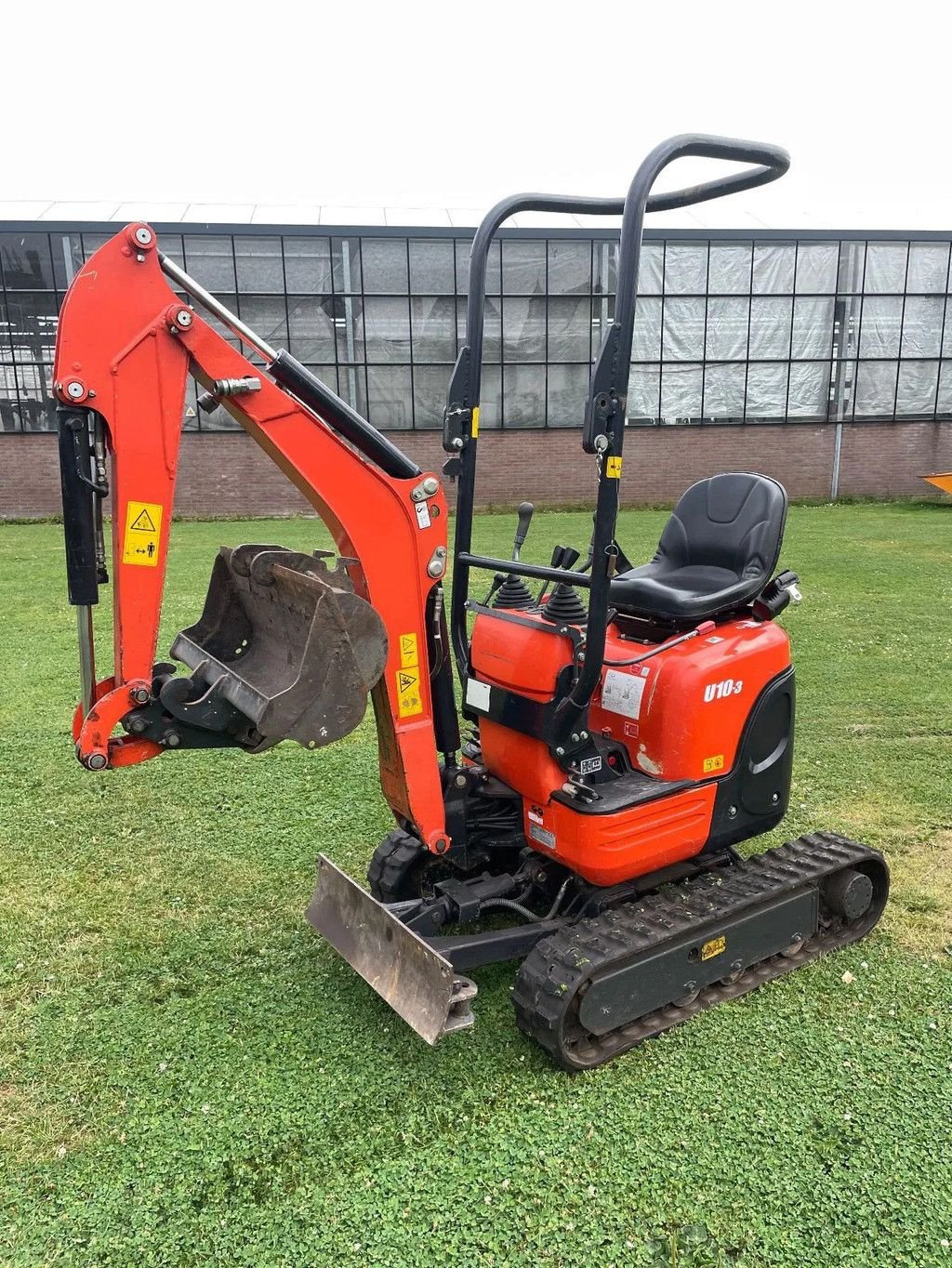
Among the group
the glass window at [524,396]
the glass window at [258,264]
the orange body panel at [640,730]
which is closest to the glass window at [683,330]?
the glass window at [524,396]

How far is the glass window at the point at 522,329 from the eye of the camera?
24266 mm

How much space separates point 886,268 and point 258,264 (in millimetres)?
16770

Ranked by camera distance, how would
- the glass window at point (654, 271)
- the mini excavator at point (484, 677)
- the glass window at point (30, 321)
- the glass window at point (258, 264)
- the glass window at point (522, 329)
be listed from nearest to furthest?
the mini excavator at point (484, 677) → the glass window at point (30, 321) → the glass window at point (258, 264) → the glass window at point (522, 329) → the glass window at point (654, 271)

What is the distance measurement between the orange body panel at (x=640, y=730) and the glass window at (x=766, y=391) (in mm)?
23303

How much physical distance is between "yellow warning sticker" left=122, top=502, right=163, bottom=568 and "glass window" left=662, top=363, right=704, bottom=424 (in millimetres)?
23692

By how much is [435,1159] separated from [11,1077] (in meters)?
1.50

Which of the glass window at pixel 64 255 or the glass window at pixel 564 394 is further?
the glass window at pixel 564 394

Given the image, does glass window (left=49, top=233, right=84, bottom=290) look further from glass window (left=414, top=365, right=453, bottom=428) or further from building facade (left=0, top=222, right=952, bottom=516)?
glass window (left=414, top=365, right=453, bottom=428)

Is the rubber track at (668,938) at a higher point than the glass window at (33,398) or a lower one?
lower

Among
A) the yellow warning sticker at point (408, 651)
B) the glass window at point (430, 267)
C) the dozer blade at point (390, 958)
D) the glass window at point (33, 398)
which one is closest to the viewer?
the dozer blade at point (390, 958)

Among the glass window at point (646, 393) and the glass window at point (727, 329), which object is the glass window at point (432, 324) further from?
the glass window at point (727, 329)

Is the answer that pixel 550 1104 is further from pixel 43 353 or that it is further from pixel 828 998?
pixel 43 353

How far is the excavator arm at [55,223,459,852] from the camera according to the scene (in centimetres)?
282

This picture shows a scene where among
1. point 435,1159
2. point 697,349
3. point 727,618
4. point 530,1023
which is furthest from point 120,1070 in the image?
point 697,349
